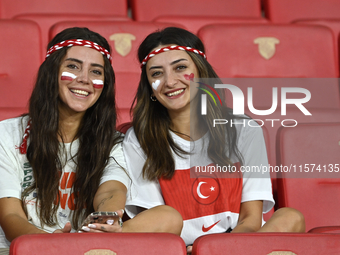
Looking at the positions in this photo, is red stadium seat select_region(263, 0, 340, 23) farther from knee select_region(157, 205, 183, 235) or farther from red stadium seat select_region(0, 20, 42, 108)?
knee select_region(157, 205, 183, 235)

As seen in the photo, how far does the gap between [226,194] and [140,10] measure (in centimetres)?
84

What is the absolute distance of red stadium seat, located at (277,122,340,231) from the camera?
2.98ft

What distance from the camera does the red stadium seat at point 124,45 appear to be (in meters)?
1.20

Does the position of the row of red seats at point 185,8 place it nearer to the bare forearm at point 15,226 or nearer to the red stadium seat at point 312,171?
the red stadium seat at point 312,171

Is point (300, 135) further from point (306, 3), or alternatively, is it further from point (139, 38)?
point (306, 3)

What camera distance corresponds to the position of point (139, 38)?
4.13 feet

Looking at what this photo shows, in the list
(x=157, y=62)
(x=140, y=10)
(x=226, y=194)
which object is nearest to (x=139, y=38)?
(x=140, y=10)

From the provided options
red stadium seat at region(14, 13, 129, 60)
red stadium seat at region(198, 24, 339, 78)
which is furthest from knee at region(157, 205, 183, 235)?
red stadium seat at region(14, 13, 129, 60)

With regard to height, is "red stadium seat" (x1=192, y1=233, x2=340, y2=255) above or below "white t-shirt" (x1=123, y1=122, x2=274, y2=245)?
below

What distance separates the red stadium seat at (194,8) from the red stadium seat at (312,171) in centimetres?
71

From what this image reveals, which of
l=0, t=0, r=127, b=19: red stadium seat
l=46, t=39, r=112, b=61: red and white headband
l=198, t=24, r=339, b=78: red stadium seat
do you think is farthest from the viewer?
l=0, t=0, r=127, b=19: red stadium seat

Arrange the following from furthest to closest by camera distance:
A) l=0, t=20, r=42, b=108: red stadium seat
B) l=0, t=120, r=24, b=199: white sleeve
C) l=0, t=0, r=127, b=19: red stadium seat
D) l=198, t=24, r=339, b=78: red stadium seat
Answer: l=0, t=0, r=127, b=19: red stadium seat, l=198, t=24, r=339, b=78: red stadium seat, l=0, t=20, r=42, b=108: red stadium seat, l=0, t=120, r=24, b=199: white sleeve

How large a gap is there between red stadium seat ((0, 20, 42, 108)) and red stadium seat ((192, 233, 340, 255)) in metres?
0.78

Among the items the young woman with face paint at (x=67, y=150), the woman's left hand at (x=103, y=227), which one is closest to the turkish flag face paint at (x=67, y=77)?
the young woman with face paint at (x=67, y=150)
